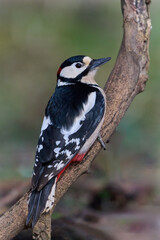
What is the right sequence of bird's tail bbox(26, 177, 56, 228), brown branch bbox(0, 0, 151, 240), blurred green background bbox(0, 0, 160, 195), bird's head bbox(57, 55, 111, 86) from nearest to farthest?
bird's tail bbox(26, 177, 56, 228), brown branch bbox(0, 0, 151, 240), bird's head bbox(57, 55, 111, 86), blurred green background bbox(0, 0, 160, 195)

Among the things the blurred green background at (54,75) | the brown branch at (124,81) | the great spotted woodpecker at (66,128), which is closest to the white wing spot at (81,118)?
the great spotted woodpecker at (66,128)

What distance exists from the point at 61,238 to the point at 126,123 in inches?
98.3

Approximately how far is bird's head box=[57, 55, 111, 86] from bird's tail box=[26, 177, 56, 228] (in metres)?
0.78

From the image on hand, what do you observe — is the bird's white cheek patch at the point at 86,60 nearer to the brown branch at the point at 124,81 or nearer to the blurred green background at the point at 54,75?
the brown branch at the point at 124,81

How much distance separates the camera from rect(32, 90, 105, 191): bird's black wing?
2766mm

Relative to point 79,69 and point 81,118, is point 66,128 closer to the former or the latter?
point 81,118

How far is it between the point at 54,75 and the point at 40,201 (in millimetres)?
4610

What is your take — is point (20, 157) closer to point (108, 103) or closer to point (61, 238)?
point (61, 238)

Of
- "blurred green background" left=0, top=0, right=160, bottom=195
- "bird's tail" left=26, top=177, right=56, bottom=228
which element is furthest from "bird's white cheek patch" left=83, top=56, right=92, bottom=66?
"blurred green background" left=0, top=0, right=160, bottom=195

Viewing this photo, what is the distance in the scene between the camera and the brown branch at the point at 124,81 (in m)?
2.93

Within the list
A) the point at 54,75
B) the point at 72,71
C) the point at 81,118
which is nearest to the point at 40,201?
the point at 81,118

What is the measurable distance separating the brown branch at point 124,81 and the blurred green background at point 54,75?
5.98 feet

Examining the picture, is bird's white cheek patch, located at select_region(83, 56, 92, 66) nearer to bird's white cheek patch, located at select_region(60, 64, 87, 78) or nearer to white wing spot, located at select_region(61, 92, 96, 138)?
bird's white cheek patch, located at select_region(60, 64, 87, 78)

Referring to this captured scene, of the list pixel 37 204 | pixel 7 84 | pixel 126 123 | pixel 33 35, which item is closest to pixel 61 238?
pixel 37 204
